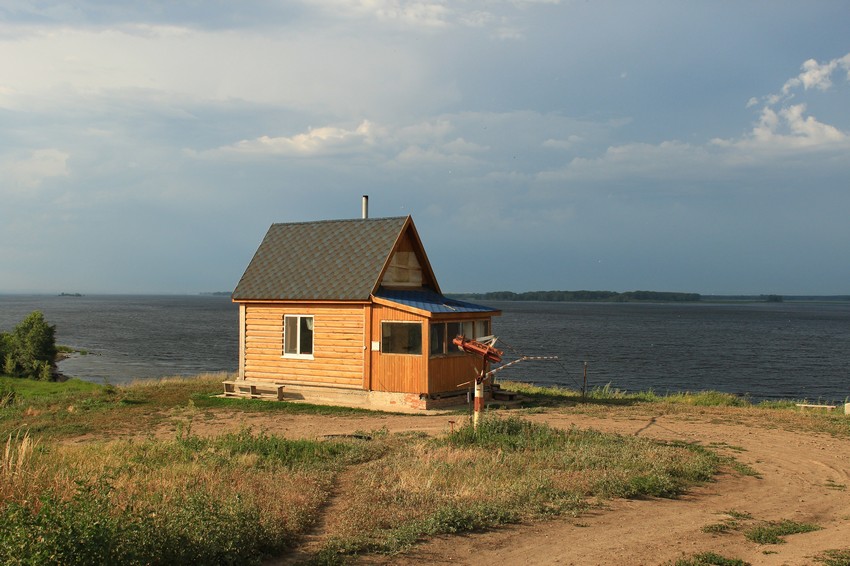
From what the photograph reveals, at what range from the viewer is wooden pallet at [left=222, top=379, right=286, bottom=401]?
23633mm

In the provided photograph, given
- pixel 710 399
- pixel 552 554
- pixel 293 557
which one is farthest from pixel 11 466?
pixel 710 399

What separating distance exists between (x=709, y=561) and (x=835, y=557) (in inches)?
55.6

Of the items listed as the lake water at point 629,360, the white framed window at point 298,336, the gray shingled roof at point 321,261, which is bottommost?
the lake water at point 629,360

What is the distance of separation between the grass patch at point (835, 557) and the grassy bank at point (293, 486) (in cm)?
285

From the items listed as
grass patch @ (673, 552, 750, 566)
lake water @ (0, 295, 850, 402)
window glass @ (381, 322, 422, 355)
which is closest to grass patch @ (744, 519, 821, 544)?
grass patch @ (673, 552, 750, 566)

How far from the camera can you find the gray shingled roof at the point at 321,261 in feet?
76.1

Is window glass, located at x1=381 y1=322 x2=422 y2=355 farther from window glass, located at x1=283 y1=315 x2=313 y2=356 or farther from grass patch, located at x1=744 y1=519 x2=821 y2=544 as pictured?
grass patch, located at x1=744 y1=519 x2=821 y2=544

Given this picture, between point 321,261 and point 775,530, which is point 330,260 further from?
point 775,530

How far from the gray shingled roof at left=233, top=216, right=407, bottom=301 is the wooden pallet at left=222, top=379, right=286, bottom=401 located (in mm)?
2722

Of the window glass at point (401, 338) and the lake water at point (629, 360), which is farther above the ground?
the window glass at point (401, 338)

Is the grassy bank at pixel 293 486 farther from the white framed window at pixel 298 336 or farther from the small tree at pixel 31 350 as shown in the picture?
the small tree at pixel 31 350

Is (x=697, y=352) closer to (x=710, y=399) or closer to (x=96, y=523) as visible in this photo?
(x=710, y=399)

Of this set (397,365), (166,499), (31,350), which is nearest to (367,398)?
(397,365)

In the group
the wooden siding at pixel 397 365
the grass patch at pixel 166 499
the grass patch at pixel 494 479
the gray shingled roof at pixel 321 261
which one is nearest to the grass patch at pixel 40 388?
the gray shingled roof at pixel 321 261
